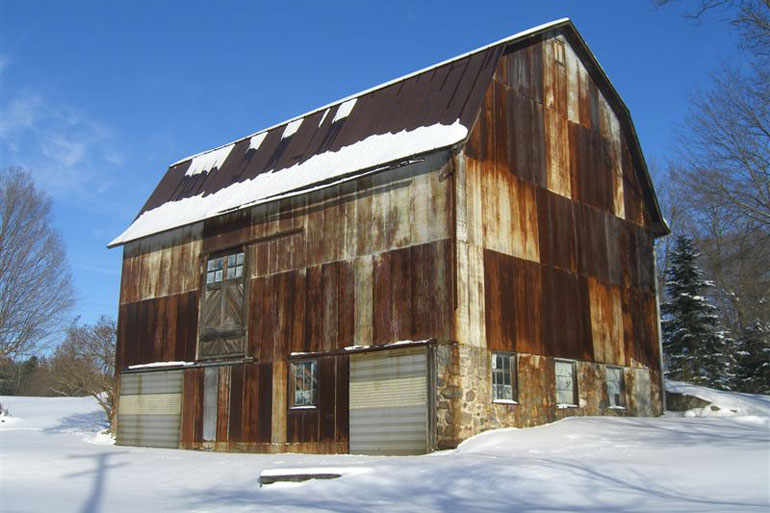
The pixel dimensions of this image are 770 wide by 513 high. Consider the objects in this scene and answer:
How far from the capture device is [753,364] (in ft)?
104

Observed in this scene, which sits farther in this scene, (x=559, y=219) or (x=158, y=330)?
(x=158, y=330)

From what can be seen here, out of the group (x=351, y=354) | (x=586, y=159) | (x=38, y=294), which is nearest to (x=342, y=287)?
(x=351, y=354)

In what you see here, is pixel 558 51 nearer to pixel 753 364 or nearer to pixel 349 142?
pixel 349 142

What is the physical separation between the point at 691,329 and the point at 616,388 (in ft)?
49.4

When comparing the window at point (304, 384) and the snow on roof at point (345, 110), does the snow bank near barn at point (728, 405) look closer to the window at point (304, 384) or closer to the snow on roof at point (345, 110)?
the window at point (304, 384)

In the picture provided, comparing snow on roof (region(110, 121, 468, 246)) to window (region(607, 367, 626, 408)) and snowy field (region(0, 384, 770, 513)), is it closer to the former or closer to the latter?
snowy field (region(0, 384, 770, 513))

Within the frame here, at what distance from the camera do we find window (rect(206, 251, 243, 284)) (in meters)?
19.6

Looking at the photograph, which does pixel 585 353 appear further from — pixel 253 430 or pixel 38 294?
pixel 38 294

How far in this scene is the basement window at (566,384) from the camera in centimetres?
1666

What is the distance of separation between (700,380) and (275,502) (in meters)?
25.2

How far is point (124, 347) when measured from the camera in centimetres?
2272

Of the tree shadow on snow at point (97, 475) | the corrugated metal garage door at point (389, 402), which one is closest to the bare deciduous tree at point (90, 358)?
the tree shadow on snow at point (97, 475)

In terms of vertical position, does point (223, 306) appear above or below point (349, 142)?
below

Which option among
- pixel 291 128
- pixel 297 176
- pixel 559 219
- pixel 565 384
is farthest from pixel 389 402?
pixel 291 128
